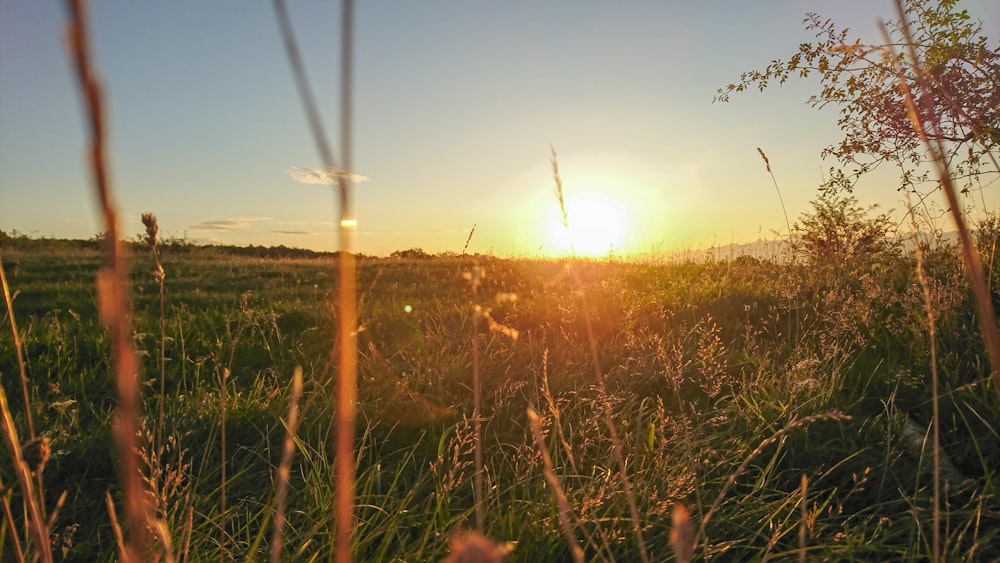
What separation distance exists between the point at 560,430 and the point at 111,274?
1.17m

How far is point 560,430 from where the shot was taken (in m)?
1.41

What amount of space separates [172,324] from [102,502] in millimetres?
3090

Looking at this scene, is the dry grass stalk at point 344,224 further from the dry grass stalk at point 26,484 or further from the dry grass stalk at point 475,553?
the dry grass stalk at point 26,484

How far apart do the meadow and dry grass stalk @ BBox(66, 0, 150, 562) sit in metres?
0.37

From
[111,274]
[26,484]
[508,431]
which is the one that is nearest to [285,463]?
[26,484]

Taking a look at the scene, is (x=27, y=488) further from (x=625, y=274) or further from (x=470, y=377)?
(x=625, y=274)

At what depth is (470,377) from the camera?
3.76 m

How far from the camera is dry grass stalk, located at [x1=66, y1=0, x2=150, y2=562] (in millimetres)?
309

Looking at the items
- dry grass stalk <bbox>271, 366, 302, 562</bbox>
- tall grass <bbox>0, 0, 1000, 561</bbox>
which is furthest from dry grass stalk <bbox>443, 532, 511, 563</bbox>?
dry grass stalk <bbox>271, 366, 302, 562</bbox>

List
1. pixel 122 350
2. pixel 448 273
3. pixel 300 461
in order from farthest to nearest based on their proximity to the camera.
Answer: pixel 448 273 → pixel 300 461 → pixel 122 350

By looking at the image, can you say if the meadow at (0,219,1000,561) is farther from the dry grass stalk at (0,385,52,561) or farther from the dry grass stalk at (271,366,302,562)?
the dry grass stalk at (0,385,52,561)

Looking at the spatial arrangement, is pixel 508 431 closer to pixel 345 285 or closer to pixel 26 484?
pixel 26 484

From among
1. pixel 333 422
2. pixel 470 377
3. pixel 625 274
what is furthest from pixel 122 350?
pixel 625 274

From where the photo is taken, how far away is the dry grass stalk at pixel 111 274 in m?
0.31
